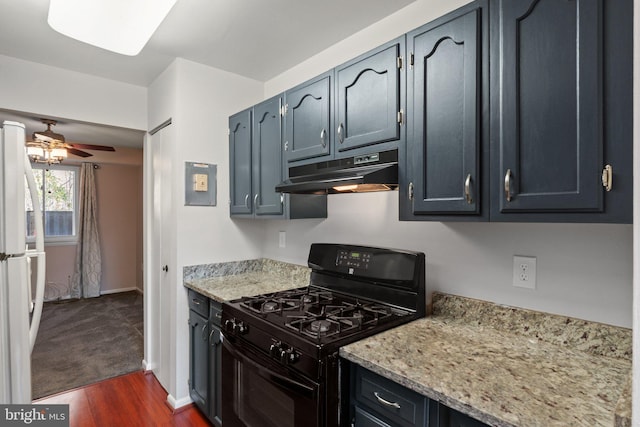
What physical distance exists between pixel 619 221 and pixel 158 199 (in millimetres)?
2842

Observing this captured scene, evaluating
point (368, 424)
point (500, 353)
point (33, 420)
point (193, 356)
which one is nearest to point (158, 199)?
point (193, 356)

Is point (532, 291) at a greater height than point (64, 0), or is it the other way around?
point (64, 0)

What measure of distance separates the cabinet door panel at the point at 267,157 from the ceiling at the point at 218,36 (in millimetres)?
401

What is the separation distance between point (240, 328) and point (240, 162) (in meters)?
1.30

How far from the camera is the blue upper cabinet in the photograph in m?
1.46

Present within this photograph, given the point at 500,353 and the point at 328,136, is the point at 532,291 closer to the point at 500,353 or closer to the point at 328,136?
the point at 500,353

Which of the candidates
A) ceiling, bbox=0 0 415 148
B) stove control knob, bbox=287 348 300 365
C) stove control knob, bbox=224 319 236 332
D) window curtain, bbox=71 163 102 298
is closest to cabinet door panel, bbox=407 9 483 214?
ceiling, bbox=0 0 415 148

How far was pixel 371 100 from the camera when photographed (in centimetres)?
157

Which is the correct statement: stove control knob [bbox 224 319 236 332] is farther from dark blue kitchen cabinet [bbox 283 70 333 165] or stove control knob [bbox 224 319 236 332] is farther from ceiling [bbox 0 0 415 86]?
ceiling [bbox 0 0 415 86]

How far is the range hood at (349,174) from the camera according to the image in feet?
4.71

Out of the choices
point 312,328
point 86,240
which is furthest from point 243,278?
point 86,240

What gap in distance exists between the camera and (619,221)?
903mm

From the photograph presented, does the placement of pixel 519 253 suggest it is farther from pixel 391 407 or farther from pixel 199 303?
pixel 199 303

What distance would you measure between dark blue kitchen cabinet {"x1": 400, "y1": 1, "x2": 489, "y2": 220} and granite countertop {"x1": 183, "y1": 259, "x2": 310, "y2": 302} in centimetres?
117
